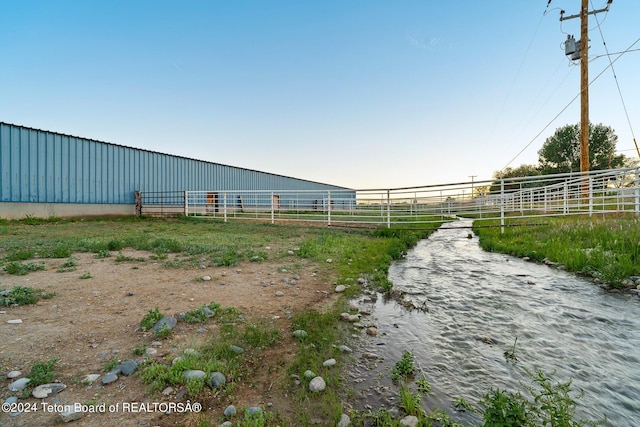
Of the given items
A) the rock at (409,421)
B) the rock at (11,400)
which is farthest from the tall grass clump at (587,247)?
the rock at (11,400)

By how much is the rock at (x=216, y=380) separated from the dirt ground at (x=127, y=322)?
0.32 ft

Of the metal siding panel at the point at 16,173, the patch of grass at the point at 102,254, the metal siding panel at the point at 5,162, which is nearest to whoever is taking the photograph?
the patch of grass at the point at 102,254

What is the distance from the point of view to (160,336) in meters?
2.40

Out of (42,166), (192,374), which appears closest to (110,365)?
(192,374)

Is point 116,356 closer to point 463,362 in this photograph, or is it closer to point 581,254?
point 463,362

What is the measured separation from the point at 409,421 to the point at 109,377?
191cm

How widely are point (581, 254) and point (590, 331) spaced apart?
10.0ft

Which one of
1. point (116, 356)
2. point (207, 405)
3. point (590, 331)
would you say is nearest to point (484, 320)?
point (590, 331)

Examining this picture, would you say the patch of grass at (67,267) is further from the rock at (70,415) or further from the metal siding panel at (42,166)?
the metal siding panel at (42,166)

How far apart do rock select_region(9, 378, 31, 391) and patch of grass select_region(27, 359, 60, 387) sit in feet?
0.08

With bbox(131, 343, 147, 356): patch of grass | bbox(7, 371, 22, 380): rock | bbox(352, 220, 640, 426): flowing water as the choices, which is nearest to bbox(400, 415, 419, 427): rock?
bbox(352, 220, 640, 426): flowing water

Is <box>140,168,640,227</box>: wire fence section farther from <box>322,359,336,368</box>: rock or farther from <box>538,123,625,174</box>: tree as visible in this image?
<box>538,123,625,174</box>: tree

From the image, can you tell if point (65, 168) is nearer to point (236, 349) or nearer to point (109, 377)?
point (109, 377)

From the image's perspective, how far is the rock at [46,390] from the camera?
1.66 metres
